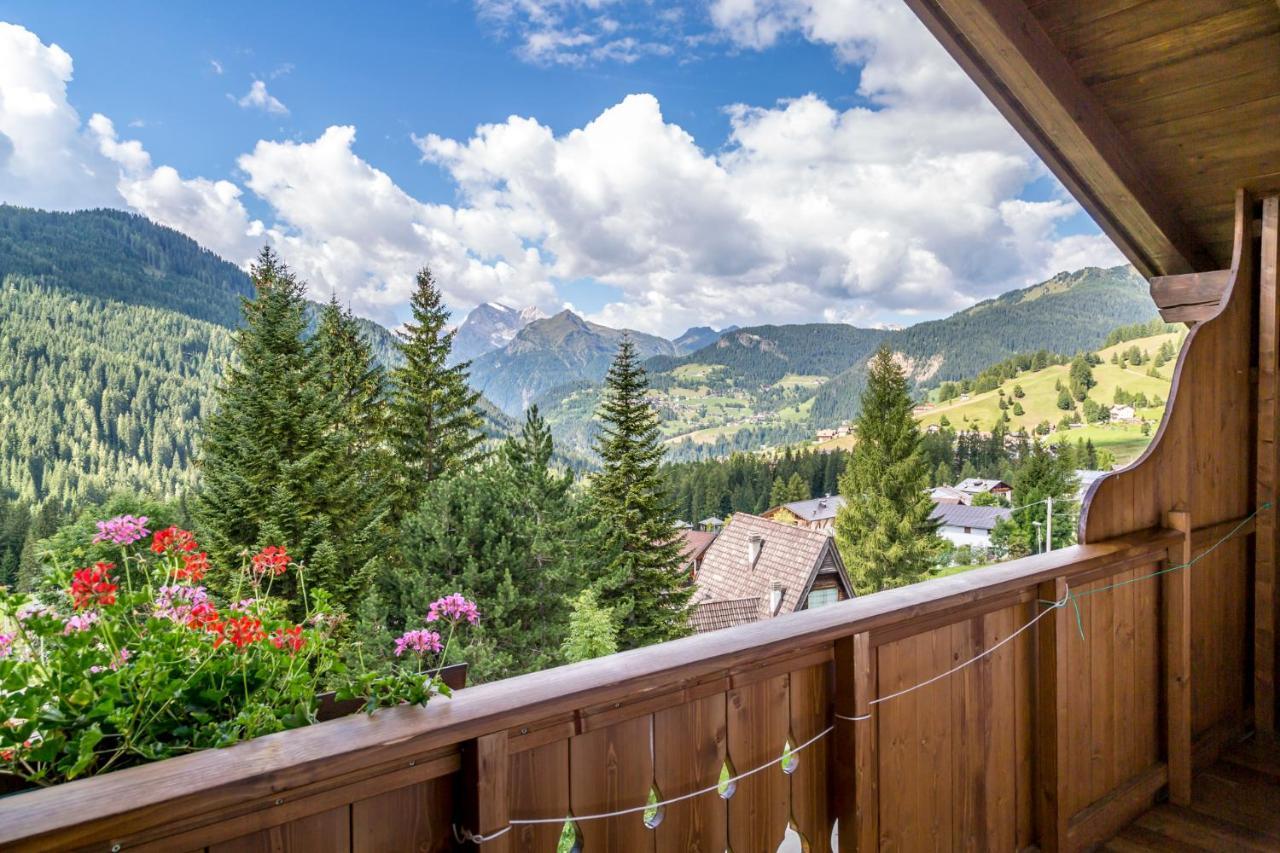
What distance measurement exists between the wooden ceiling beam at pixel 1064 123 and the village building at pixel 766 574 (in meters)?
13.3

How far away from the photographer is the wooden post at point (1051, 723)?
1.45 meters

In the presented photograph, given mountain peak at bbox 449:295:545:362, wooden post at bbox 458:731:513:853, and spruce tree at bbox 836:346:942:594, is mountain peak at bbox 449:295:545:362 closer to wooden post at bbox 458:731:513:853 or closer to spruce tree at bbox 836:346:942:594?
spruce tree at bbox 836:346:942:594

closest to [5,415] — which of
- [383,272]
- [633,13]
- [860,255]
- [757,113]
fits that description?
[383,272]

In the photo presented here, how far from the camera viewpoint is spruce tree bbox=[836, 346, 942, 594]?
62.7 ft

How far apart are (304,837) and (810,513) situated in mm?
18254

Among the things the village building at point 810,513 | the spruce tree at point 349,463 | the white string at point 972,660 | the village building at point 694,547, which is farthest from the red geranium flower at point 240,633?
the village building at point 694,547

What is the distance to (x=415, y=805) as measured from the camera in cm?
68

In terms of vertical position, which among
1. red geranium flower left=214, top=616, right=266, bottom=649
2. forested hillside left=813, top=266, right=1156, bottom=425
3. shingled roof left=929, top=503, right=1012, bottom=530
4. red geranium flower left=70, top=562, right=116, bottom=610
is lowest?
shingled roof left=929, top=503, right=1012, bottom=530

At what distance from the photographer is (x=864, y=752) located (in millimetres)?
1093

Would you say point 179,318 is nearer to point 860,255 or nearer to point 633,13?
point 633,13

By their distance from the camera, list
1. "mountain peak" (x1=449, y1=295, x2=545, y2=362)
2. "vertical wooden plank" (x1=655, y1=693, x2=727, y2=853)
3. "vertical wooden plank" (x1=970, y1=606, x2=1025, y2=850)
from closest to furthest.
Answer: "vertical wooden plank" (x1=655, y1=693, x2=727, y2=853) < "vertical wooden plank" (x1=970, y1=606, x2=1025, y2=850) < "mountain peak" (x1=449, y1=295, x2=545, y2=362)

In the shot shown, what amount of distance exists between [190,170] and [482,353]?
41.4ft

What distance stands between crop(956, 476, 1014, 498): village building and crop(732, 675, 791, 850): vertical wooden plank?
681 inches

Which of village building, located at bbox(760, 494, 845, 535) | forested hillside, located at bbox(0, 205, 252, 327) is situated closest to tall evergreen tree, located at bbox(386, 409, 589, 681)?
village building, located at bbox(760, 494, 845, 535)
